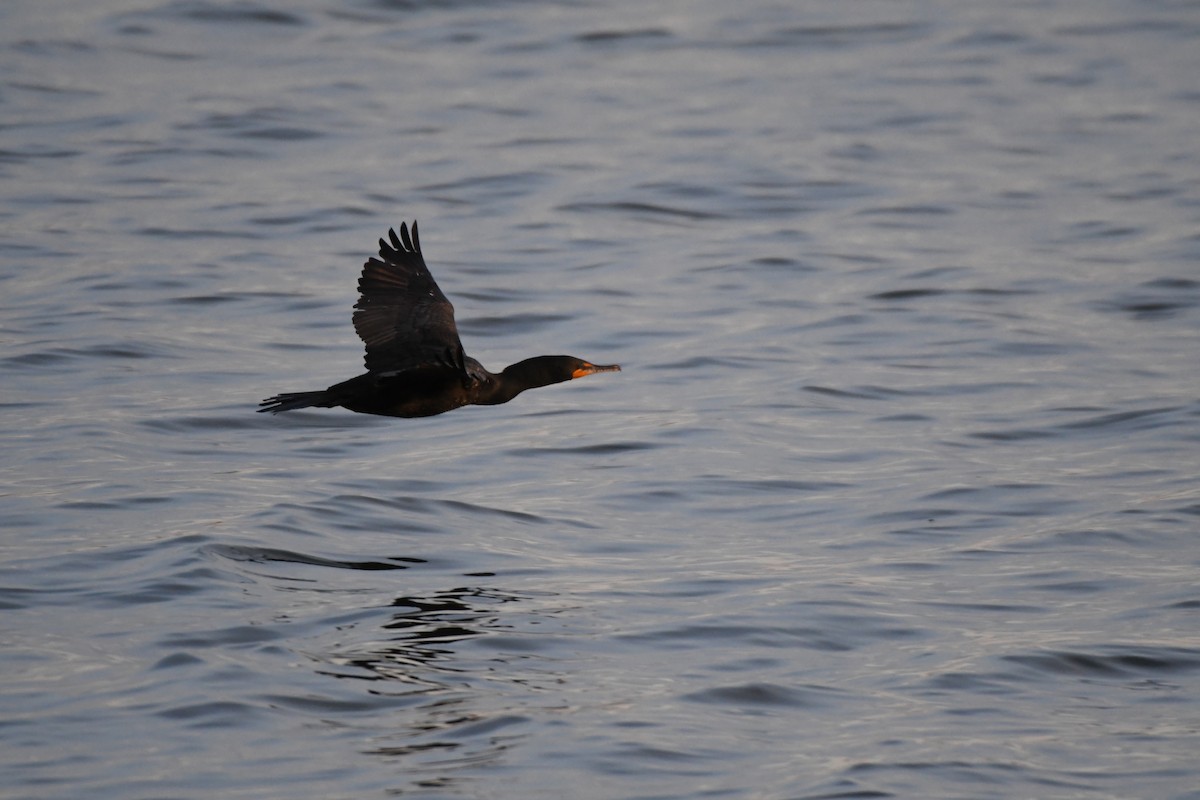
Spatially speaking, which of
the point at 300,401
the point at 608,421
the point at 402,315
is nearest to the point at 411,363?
the point at 402,315

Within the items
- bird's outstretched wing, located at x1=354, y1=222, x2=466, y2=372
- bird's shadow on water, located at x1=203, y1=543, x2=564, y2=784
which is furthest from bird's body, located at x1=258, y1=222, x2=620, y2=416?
bird's shadow on water, located at x1=203, y1=543, x2=564, y2=784

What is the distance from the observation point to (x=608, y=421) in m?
12.7

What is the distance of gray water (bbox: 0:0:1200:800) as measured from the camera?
788cm

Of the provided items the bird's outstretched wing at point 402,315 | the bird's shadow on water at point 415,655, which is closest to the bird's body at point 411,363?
the bird's outstretched wing at point 402,315

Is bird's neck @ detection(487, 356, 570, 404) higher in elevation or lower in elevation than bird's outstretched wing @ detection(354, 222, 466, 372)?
lower

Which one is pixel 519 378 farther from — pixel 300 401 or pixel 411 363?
pixel 300 401

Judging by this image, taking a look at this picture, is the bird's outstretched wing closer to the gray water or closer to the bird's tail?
the bird's tail

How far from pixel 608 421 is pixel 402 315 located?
10.2 ft

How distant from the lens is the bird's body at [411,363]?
9531mm

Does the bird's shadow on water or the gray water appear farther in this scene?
the gray water

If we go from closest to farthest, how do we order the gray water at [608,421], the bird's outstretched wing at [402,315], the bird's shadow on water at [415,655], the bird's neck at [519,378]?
the bird's shadow on water at [415,655]
the gray water at [608,421]
the bird's outstretched wing at [402,315]
the bird's neck at [519,378]

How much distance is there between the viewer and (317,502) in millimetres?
10695

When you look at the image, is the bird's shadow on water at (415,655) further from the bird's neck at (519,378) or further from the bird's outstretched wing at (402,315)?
the bird's outstretched wing at (402,315)

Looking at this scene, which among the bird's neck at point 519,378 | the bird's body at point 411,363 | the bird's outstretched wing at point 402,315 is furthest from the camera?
the bird's neck at point 519,378
